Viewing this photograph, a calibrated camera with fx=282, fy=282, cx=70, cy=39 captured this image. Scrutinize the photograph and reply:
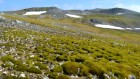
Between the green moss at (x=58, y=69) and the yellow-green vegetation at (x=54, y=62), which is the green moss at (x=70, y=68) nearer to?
the yellow-green vegetation at (x=54, y=62)

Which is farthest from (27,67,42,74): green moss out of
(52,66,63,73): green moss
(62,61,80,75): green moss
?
(62,61,80,75): green moss

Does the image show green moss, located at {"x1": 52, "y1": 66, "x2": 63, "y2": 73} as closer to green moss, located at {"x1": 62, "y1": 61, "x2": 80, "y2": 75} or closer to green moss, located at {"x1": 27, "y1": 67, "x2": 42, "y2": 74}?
green moss, located at {"x1": 62, "y1": 61, "x2": 80, "y2": 75}

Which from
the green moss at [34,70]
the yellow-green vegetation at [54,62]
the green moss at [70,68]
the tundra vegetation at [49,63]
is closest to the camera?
the tundra vegetation at [49,63]

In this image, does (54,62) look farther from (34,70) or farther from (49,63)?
(34,70)

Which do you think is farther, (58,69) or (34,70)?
(58,69)

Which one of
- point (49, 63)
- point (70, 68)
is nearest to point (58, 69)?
point (70, 68)

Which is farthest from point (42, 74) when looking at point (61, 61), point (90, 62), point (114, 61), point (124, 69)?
point (114, 61)

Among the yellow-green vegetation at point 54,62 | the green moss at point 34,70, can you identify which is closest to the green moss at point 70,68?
the yellow-green vegetation at point 54,62

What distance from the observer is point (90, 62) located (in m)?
36.8

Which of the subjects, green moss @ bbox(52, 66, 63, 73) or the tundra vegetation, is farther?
green moss @ bbox(52, 66, 63, 73)

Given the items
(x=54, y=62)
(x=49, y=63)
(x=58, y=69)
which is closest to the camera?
(x=58, y=69)

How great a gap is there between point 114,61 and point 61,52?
29.3 feet

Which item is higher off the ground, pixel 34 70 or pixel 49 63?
pixel 34 70

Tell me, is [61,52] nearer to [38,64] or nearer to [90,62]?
[90,62]
